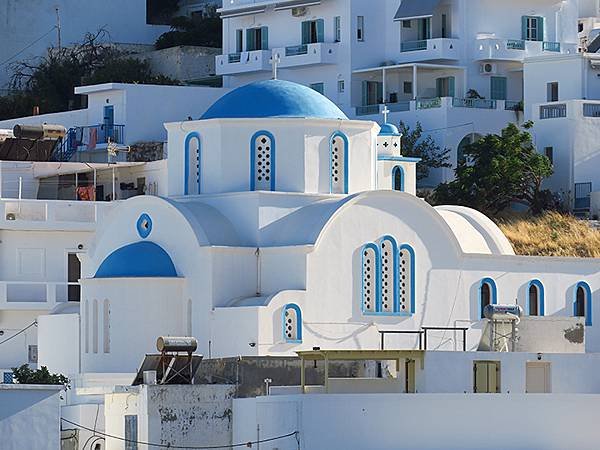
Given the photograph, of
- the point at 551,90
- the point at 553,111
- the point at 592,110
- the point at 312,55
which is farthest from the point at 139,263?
the point at 312,55

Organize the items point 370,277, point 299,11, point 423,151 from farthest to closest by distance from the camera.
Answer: point 299,11, point 423,151, point 370,277

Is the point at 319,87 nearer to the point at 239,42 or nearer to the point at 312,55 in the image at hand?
the point at 312,55

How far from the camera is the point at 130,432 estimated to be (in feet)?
162

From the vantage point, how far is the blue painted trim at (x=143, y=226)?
56188mm

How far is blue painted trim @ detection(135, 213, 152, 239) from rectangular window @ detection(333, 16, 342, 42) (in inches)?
884

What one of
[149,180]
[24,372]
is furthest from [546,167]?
[24,372]

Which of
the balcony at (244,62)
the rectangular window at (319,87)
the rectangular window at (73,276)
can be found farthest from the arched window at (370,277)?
the balcony at (244,62)

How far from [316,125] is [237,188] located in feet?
7.50

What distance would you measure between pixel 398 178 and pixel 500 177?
767 centimetres

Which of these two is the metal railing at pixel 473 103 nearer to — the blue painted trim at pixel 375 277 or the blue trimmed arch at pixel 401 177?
the blue trimmed arch at pixel 401 177

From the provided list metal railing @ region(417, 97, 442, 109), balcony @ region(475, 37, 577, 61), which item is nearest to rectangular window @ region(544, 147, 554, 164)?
metal railing @ region(417, 97, 442, 109)

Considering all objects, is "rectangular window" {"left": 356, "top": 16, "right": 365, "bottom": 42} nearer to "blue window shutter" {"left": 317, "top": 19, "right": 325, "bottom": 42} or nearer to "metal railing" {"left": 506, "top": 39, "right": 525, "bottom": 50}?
"blue window shutter" {"left": 317, "top": 19, "right": 325, "bottom": 42}

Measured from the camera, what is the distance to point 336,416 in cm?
4825

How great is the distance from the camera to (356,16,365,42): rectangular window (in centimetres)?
7744
